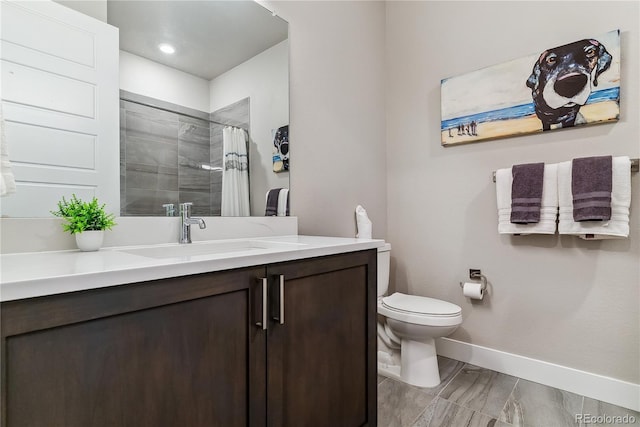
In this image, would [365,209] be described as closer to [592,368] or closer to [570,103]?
[570,103]

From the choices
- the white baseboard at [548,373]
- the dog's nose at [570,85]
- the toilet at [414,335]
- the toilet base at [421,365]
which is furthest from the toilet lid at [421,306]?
the dog's nose at [570,85]

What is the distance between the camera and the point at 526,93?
1881 mm

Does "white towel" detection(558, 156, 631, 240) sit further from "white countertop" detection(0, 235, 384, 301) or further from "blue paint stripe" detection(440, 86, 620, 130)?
"white countertop" detection(0, 235, 384, 301)

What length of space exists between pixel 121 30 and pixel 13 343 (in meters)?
1.13

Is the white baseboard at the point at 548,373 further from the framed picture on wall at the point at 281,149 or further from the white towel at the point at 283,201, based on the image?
the framed picture on wall at the point at 281,149

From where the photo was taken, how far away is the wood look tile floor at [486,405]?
1488mm

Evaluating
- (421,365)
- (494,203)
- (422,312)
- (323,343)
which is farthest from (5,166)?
(494,203)

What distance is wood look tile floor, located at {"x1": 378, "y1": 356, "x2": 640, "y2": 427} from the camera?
149 cm

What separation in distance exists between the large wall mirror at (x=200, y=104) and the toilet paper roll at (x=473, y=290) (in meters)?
1.26

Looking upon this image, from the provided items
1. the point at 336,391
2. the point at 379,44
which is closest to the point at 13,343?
the point at 336,391

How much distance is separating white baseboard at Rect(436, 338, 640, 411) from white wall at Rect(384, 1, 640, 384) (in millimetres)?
37

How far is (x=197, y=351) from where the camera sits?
80 centimetres

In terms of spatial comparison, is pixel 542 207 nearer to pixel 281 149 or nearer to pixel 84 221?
pixel 281 149

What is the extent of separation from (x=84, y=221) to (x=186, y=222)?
34 cm
